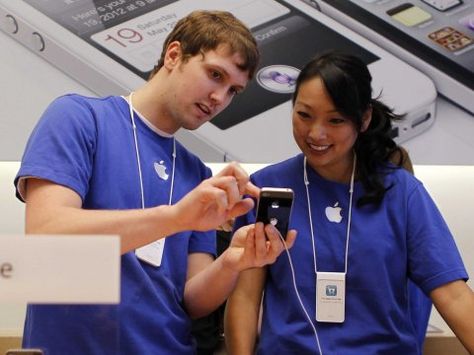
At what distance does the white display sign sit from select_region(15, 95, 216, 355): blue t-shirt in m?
0.33

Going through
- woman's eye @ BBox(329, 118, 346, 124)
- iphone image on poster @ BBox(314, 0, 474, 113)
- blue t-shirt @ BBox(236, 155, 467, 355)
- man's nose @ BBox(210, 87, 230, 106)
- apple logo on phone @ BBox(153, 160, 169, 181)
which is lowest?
iphone image on poster @ BBox(314, 0, 474, 113)

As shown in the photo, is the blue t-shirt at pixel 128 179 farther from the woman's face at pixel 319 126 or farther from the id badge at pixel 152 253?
the woman's face at pixel 319 126

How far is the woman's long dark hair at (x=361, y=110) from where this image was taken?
1614 millimetres

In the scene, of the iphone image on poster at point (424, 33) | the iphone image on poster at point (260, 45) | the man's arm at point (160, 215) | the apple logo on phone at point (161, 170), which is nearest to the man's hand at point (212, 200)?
the man's arm at point (160, 215)

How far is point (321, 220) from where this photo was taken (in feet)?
5.25

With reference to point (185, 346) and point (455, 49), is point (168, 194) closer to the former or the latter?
point (185, 346)

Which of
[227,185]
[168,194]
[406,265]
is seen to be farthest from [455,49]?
[227,185]

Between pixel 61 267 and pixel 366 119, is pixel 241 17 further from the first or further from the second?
pixel 61 267

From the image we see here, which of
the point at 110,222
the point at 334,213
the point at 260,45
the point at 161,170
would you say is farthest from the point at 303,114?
the point at 260,45

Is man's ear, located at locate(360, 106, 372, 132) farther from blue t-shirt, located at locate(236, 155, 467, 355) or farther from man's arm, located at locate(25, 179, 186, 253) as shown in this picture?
man's arm, located at locate(25, 179, 186, 253)

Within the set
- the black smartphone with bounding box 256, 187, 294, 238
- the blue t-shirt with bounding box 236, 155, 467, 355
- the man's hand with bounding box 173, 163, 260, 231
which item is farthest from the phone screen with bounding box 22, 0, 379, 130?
the man's hand with bounding box 173, 163, 260, 231

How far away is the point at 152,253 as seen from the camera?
4.59ft

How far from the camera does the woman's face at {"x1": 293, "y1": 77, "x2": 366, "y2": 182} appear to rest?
5.28 ft

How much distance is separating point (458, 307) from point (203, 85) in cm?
60
